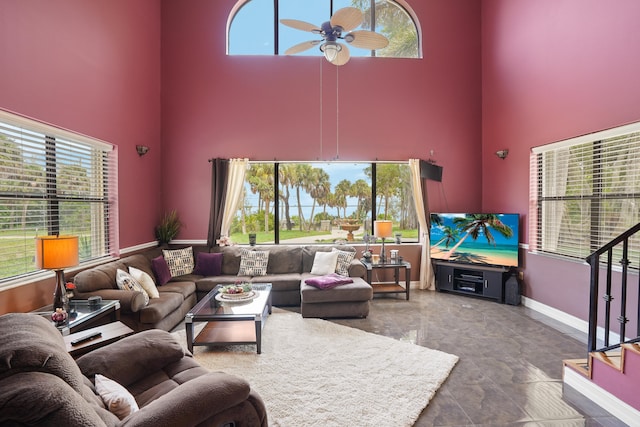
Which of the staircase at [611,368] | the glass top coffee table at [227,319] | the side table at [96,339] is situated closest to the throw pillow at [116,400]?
the side table at [96,339]

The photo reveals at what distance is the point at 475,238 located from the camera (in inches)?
217

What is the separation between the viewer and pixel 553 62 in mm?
4531

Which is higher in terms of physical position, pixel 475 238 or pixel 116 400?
pixel 475 238

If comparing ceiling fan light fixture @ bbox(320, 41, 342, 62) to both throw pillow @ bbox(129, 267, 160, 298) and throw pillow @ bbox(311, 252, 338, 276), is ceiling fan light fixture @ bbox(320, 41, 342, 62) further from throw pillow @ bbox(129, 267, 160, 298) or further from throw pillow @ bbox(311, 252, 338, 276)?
throw pillow @ bbox(129, 267, 160, 298)

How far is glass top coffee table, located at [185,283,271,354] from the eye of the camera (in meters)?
3.39

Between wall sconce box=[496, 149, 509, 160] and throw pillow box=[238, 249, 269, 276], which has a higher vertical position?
wall sconce box=[496, 149, 509, 160]

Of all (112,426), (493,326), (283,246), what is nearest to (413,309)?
(493,326)

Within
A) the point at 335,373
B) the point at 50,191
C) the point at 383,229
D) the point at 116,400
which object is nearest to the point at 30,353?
the point at 116,400

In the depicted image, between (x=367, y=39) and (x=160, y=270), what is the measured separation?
159 inches

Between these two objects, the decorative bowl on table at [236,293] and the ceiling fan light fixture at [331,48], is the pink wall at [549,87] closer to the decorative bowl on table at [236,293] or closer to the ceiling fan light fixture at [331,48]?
the ceiling fan light fixture at [331,48]

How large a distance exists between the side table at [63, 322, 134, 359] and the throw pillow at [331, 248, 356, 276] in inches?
125

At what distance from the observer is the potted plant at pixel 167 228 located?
578 cm

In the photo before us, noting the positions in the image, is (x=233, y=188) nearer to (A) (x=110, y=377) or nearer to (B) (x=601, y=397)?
(A) (x=110, y=377)

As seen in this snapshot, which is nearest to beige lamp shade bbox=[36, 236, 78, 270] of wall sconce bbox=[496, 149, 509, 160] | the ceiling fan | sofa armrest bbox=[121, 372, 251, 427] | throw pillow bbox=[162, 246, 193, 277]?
sofa armrest bbox=[121, 372, 251, 427]
